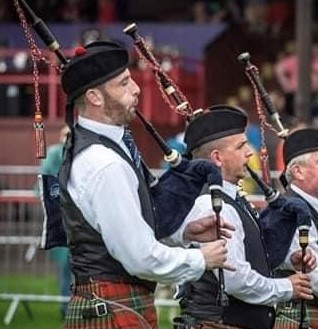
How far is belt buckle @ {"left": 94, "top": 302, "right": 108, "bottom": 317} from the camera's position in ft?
21.4

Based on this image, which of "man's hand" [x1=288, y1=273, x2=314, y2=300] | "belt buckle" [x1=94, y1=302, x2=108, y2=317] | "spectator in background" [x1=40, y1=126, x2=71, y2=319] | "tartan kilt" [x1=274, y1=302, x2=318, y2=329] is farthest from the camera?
"spectator in background" [x1=40, y1=126, x2=71, y2=319]

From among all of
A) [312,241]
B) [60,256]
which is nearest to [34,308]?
[60,256]

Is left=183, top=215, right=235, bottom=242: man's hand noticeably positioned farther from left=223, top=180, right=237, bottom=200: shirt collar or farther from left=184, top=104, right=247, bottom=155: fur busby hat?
left=184, top=104, right=247, bottom=155: fur busby hat

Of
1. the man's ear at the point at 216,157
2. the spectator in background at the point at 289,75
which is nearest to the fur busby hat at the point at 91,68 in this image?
the man's ear at the point at 216,157

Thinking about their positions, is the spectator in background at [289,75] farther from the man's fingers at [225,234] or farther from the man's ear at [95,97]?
the man's ear at [95,97]

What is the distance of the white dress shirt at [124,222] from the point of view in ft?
20.3

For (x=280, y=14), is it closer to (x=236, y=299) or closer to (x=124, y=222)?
(x=236, y=299)

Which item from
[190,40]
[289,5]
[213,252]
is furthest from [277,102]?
[213,252]

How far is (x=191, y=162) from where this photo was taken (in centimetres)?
679

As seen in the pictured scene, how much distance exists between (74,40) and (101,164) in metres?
15.6

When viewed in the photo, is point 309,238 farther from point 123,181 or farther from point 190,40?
point 190,40

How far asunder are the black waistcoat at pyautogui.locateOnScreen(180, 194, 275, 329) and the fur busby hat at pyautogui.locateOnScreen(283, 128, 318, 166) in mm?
735

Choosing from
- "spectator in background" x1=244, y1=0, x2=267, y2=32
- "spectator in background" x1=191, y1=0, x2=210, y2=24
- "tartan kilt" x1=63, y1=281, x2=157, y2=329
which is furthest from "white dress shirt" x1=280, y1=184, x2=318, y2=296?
"spectator in background" x1=244, y1=0, x2=267, y2=32

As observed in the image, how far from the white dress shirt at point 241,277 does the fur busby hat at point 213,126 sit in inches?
10.1
